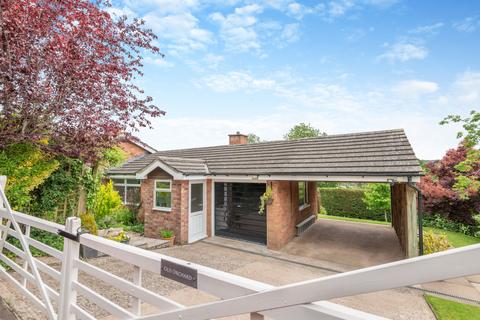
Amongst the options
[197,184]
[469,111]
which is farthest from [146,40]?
[469,111]

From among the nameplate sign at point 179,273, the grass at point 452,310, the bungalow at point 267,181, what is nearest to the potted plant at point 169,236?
the bungalow at point 267,181

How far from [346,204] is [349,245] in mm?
9605

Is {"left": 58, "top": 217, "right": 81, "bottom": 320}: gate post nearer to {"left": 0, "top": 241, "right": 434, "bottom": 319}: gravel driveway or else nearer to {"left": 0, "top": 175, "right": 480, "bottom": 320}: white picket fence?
{"left": 0, "top": 175, "right": 480, "bottom": 320}: white picket fence

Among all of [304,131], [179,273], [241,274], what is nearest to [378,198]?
[241,274]

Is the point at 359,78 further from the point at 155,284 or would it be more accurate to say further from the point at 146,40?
the point at 155,284

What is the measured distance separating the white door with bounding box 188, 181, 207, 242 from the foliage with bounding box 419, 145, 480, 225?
13144 millimetres

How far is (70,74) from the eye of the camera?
5316 mm

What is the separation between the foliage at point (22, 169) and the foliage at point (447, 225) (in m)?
19.3

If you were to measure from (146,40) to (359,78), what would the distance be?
10661 mm

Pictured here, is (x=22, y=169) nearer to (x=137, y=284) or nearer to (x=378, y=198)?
(x=137, y=284)

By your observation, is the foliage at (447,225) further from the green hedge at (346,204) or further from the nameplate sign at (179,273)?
the nameplate sign at (179,273)

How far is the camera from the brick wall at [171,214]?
11.4m

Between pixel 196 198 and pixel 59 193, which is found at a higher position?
pixel 59 193

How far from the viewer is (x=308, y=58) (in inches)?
468
